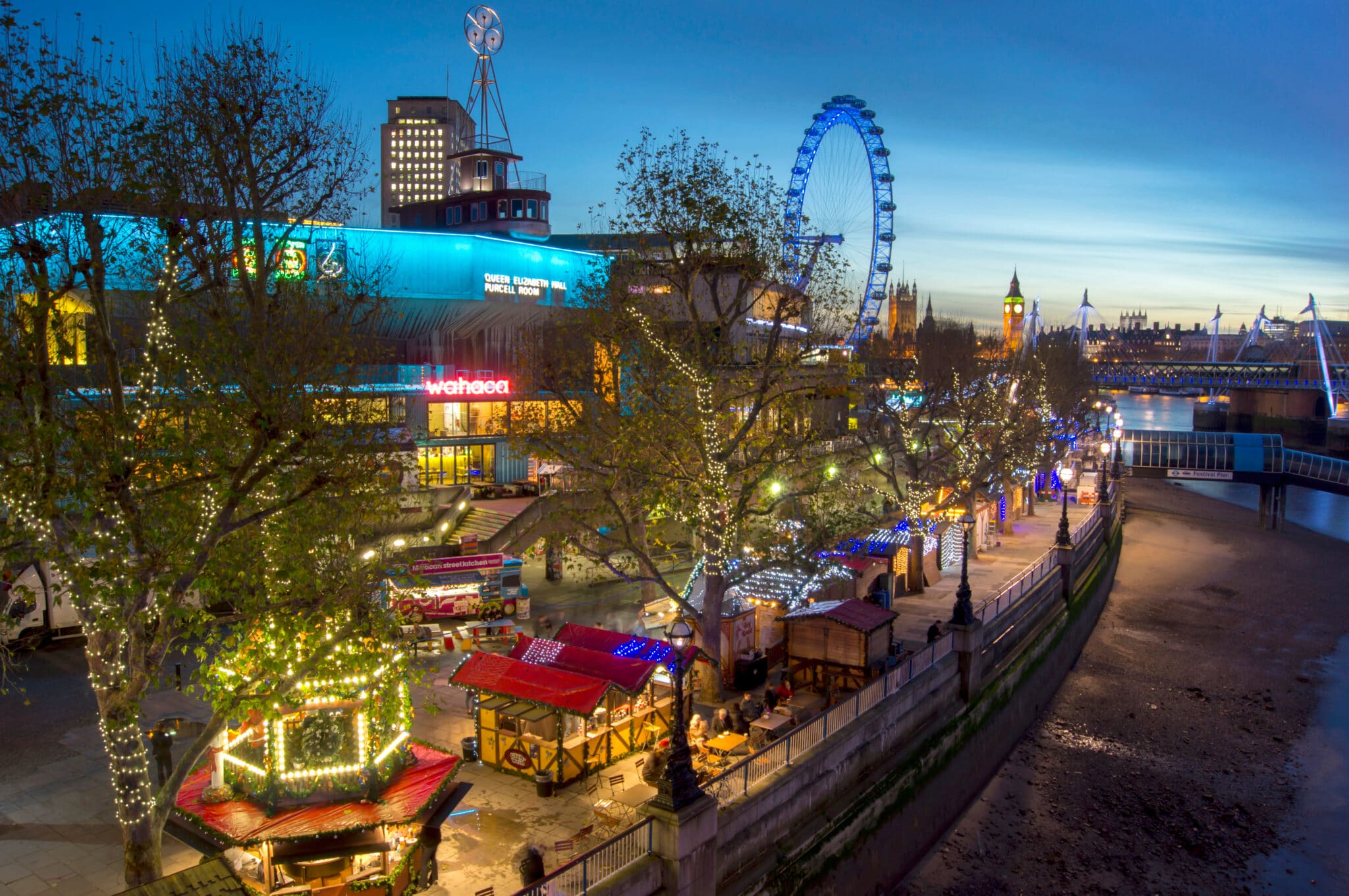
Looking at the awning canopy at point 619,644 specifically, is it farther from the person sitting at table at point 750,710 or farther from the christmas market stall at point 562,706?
the person sitting at table at point 750,710

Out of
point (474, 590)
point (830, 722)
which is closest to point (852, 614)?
point (830, 722)

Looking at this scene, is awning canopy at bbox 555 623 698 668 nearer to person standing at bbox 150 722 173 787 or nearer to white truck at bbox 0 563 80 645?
person standing at bbox 150 722 173 787

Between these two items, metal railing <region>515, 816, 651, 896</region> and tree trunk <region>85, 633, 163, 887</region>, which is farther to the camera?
tree trunk <region>85, 633, 163, 887</region>

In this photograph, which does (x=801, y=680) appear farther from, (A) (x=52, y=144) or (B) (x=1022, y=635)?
(A) (x=52, y=144)

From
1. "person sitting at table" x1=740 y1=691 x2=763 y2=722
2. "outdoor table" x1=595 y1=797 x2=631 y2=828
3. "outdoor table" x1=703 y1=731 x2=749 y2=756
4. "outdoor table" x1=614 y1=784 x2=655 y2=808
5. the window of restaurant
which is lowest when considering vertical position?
"outdoor table" x1=614 y1=784 x2=655 y2=808

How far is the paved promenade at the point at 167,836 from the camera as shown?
45.0 ft

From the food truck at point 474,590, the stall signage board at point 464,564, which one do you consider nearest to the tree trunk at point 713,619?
the food truck at point 474,590

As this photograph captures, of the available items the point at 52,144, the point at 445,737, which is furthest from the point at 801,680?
the point at 52,144

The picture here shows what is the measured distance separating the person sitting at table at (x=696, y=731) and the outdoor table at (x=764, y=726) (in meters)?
1.00

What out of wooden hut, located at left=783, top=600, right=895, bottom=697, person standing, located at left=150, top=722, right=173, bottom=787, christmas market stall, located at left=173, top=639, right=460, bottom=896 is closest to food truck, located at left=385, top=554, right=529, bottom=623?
wooden hut, located at left=783, top=600, right=895, bottom=697

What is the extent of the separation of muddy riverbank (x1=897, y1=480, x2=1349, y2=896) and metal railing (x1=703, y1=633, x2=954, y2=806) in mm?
3920

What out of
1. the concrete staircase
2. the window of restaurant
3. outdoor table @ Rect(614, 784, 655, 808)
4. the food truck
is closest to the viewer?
outdoor table @ Rect(614, 784, 655, 808)

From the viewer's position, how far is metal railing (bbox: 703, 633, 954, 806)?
14.4 m

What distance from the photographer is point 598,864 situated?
1185 centimetres
